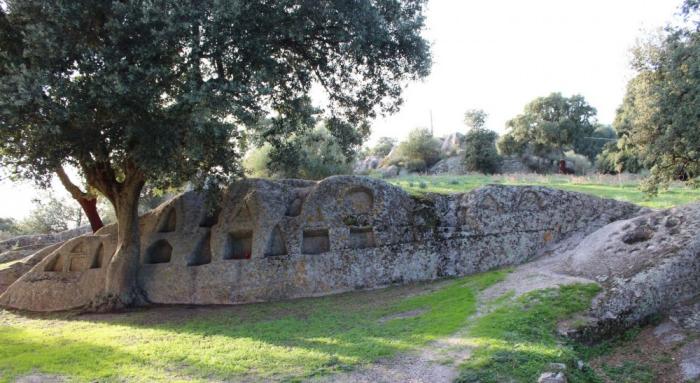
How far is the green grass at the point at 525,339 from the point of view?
24.0 feet

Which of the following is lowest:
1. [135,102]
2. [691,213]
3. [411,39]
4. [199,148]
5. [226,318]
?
[226,318]

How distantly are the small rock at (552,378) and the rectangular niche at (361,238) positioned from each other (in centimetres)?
786

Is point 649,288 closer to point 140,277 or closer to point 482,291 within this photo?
point 482,291

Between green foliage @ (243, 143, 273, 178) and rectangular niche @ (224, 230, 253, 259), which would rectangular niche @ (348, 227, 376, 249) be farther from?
green foliage @ (243, 143, 273, 178)

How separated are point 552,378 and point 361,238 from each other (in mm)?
8291

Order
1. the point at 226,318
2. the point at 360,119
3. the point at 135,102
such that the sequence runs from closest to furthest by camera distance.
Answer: the point at 135,102, the point at 226,318, the point at 360,119

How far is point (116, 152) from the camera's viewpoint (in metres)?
13.8

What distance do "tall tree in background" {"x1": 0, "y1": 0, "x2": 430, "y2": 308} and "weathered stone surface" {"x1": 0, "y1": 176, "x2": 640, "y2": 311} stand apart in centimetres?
208

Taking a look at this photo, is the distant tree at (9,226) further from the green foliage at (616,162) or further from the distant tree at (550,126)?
the green foliage at (616,162)

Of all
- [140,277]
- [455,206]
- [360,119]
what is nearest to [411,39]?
[360,119]

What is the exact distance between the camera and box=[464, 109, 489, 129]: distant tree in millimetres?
49938

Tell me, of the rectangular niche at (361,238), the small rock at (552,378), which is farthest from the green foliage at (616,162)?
the small rock at (552,378)

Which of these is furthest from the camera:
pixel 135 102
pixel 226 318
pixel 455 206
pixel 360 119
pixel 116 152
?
pixel 360 119

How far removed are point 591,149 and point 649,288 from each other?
181ft
